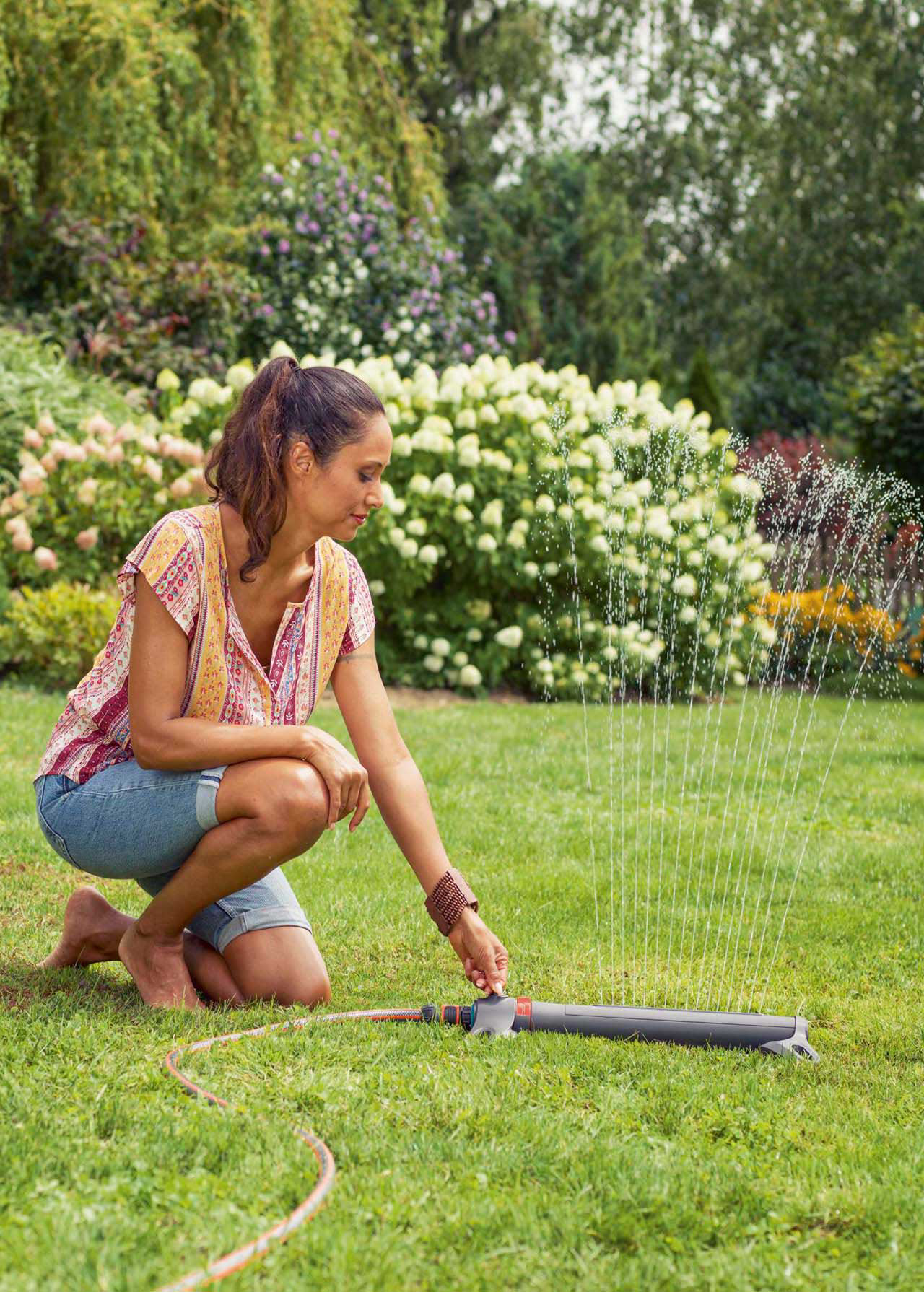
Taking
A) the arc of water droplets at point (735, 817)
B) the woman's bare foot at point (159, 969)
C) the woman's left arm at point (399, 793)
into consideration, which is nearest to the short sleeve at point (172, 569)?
the woman's left arm at point (399, 793)

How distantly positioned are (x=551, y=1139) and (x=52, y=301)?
9.24 m

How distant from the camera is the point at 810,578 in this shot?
995cm

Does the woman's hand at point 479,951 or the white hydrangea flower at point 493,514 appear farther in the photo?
the white hydrangea flower at point 493,514

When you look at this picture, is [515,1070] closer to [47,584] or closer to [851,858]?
[851,858]

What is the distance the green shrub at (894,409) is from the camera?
9.89 m

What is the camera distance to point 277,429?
2.62m

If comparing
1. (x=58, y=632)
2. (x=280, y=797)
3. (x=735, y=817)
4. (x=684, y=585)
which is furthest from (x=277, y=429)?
(x=684, y=585)

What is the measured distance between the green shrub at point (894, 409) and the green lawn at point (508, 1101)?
613 centimetres

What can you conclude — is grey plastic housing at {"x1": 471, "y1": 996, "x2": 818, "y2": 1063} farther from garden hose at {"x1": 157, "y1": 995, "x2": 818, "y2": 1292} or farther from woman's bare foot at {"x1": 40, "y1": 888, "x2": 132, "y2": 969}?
woman's bare foot at {"x1": 40, "y1": 888, "x2": 132, "y2": 969}

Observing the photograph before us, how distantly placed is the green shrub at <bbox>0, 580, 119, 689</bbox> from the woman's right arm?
3.98 metres

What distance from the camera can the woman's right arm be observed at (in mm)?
2580

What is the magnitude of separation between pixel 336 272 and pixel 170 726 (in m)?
9.70

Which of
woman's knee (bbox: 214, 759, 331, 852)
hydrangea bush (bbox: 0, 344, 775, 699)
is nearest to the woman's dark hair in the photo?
woman's knee (bbox: 214, 759, 331, 852)

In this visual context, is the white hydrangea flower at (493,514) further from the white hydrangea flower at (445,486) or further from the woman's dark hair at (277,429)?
the woman's dark hair at (277,429)
